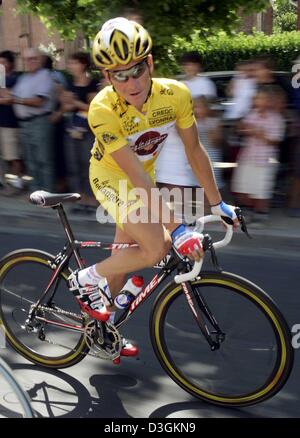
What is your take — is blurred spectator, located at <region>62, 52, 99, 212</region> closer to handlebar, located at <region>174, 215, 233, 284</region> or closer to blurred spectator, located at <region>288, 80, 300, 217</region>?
blurred spectator, located at <region>288, 80, 300, 217</region>

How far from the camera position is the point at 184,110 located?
3.32m

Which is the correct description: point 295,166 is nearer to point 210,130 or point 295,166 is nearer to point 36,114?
point 210,130

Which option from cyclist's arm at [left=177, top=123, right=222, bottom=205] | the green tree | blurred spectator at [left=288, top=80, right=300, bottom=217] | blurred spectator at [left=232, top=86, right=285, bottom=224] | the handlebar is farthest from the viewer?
the green tree

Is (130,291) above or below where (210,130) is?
below

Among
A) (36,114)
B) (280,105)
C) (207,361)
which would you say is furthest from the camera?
(36,114)

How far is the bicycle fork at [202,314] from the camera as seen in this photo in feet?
10.9

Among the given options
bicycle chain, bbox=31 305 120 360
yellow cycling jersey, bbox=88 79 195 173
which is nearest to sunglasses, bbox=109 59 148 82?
yellow cycling jersey, bbox=88 79 195 173

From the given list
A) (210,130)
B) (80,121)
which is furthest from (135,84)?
(80,121)

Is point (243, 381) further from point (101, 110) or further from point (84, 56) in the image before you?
point (84, 56)

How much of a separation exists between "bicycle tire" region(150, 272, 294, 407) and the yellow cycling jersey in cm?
74

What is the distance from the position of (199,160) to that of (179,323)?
93 cm

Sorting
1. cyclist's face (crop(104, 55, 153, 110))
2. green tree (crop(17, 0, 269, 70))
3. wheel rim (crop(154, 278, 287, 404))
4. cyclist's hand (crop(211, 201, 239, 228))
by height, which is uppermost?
green tree (crop(17, 0, 269, 70))

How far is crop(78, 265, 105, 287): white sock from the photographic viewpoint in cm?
350
